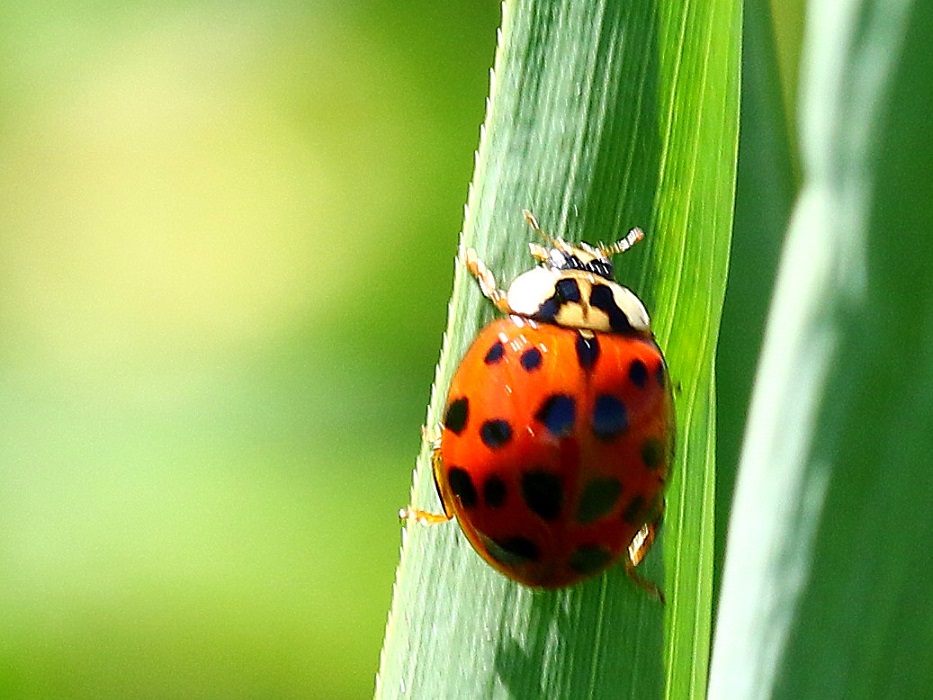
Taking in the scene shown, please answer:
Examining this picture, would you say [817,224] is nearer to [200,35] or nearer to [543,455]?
[543,455]

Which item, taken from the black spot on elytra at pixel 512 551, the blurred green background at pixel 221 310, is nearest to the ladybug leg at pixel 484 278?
the black spot on elytra at pixel 512 551

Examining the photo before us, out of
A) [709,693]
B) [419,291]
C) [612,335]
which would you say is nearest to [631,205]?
[612,335]

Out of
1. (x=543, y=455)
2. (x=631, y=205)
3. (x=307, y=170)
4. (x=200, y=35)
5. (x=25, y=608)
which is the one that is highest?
(x=200, y=35)

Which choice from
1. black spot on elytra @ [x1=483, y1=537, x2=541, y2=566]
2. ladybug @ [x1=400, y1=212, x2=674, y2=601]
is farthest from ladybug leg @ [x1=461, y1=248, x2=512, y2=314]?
black spot on elytra @ [x1=483, y1=537, x2=541, y2=566]

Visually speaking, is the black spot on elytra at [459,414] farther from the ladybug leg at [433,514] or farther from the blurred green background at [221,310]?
the blurred green background at [221,310]

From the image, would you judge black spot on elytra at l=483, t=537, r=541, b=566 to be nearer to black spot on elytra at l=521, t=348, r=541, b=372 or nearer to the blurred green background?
black spot on elytra at l=521, t=348, r=541, b=372

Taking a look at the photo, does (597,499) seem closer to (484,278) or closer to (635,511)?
(635,511)
